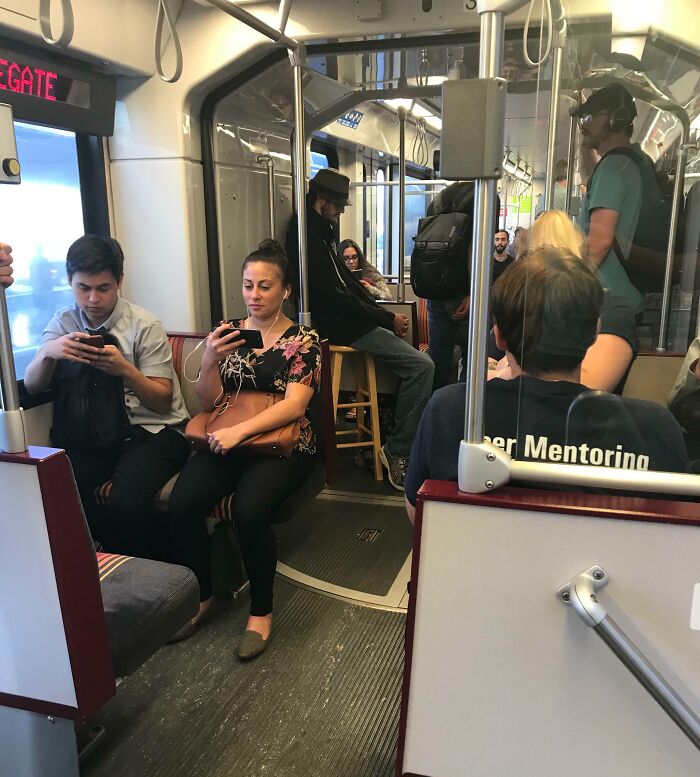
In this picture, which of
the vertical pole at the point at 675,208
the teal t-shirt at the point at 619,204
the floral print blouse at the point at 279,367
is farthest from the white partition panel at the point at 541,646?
the floral print blouse at the point at 279,367

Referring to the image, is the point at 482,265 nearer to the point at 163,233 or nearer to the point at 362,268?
the point at 163,233

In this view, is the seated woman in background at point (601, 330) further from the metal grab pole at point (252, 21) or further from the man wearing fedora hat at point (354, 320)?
→ the man wearing fedora hat at point (354, 320)

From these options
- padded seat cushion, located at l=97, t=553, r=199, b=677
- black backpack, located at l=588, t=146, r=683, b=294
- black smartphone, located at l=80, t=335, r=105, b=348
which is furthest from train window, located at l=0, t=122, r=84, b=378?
black backpack, located at l=588, t=146, r=683, b=294

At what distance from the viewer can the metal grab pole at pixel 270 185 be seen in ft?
12.9

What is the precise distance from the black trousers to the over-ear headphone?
183cm

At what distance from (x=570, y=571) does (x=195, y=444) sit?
1.66 m

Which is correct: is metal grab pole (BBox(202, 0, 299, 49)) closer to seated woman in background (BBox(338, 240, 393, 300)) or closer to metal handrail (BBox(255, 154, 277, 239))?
metal handrail (BBox(255, 154, 277, 239))

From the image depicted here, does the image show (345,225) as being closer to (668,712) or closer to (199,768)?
(199,768)

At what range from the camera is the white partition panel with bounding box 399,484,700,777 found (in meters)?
1.07

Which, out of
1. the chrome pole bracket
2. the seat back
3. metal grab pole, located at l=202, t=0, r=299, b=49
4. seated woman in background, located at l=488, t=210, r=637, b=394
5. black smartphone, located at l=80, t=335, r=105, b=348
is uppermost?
metal grab pole, located at l=202, t=0, r=299, b=49

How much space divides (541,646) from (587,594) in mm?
137

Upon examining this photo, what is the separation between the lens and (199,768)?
1827 mm

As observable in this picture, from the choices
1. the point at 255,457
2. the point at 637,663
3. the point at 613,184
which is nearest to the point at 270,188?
the point at 255,457

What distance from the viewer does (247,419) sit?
2506 mm
